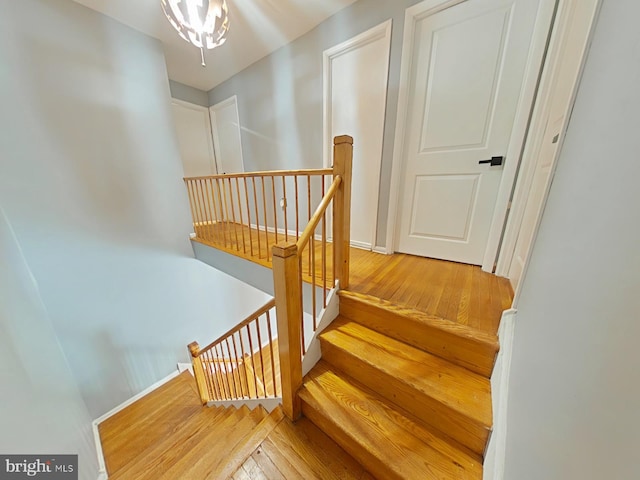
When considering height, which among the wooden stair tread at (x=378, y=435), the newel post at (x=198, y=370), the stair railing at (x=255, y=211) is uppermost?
the stair railing at (x=255, y=211)

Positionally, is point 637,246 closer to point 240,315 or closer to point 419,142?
point 419,142

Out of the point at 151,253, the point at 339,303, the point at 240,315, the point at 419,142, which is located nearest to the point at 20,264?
the point at 151,253

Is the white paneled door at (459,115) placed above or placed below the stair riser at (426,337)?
above

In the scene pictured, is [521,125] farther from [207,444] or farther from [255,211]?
[207,444]

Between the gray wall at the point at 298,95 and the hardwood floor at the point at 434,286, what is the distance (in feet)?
1.34

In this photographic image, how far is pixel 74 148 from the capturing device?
79.4 inches

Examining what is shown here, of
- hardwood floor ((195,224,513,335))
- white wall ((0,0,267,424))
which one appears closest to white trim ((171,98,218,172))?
white wall ((0,0,267,424))

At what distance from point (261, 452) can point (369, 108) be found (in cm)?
260

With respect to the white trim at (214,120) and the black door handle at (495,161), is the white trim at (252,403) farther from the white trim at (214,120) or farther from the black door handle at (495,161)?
the white trim at (214,120)

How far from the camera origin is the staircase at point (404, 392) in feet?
2.89

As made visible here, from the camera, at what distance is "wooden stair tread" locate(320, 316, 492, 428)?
3.00ft

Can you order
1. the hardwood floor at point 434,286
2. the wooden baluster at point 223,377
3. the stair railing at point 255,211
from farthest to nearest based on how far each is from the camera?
1. the stair railing at point 255,211
2. the wooden baluster at point 223,377
3. the hardwood floor at point 434,286

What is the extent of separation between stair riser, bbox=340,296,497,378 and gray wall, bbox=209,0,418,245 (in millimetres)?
978

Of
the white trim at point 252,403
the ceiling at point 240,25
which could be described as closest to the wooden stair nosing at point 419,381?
the white trim at point 252,403
